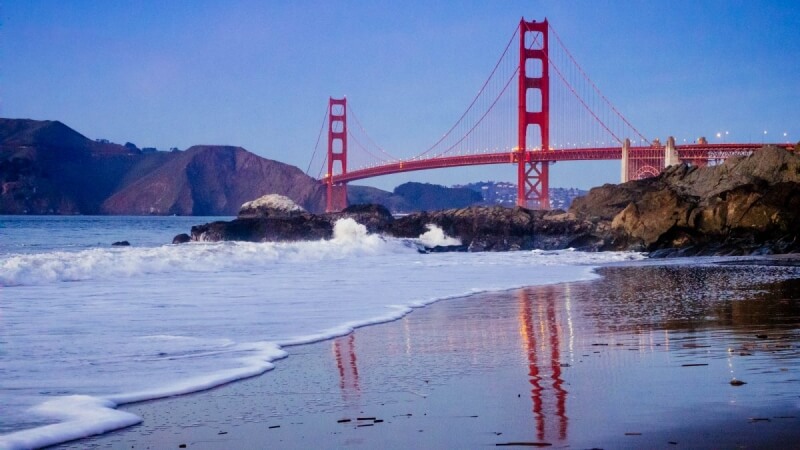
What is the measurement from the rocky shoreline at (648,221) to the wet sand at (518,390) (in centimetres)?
1255

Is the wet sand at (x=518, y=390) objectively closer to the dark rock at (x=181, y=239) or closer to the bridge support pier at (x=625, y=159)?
the dark rock at (x=181, y=239)

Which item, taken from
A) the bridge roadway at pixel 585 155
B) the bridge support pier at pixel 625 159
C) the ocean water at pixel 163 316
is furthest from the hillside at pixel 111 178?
the ocean water at pixel 163 316

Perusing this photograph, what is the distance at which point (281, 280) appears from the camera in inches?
500

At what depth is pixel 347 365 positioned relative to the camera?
5.26 metres

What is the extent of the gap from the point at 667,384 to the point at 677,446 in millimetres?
1238

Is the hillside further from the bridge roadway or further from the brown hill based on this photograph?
the bridge roadway

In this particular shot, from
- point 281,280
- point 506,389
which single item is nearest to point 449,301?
point 281,280

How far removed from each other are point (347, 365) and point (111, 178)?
108 meters

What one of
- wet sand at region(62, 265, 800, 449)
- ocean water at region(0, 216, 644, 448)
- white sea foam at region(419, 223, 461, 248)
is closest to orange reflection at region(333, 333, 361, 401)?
wet sand at region(62, 265, 800, 449)

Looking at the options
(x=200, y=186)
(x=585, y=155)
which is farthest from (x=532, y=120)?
(x=200, y=186)

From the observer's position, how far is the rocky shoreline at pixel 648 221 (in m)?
19.5

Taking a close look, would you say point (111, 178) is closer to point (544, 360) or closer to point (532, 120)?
point (532, 120)

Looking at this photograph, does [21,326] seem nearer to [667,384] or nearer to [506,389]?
[506,389]

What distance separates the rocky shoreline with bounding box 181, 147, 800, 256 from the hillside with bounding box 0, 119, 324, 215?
6226cm
